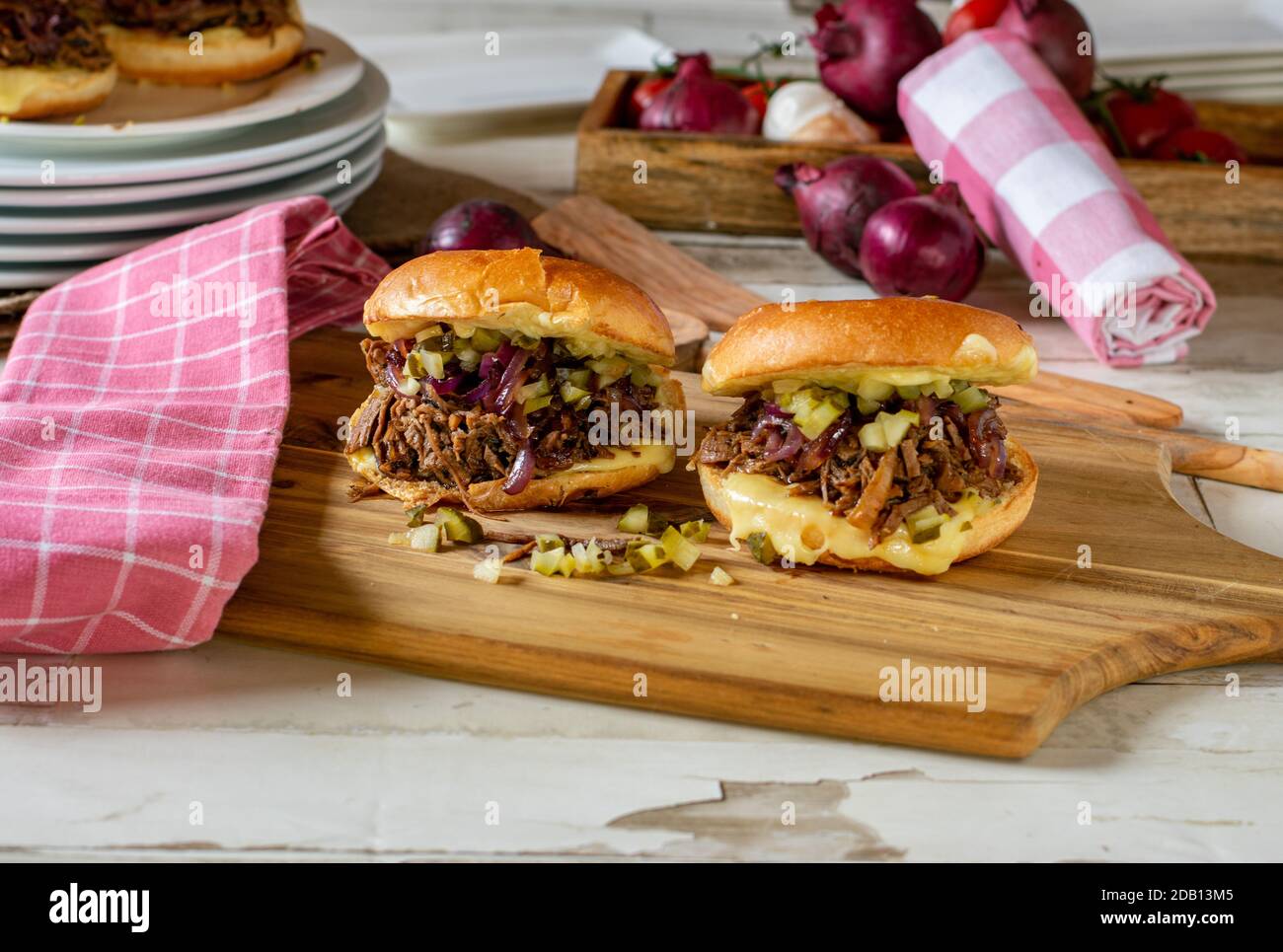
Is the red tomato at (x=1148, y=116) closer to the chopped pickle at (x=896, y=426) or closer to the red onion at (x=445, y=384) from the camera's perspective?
the chopped pickle at (x=896, y=426)

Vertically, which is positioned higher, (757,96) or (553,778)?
(757,96)

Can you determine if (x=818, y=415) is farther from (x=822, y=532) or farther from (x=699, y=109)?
(x=699, y=109)

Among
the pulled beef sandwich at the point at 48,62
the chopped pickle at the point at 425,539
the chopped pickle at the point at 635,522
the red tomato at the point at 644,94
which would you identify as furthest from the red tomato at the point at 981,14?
the chopped pickle at the point at 425,539

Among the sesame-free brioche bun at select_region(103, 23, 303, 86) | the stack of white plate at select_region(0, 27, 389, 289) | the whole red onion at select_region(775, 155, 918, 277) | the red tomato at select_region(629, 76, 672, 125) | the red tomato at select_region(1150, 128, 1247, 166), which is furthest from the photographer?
→ the red tomato at select_region(629, 76, 672, 125)

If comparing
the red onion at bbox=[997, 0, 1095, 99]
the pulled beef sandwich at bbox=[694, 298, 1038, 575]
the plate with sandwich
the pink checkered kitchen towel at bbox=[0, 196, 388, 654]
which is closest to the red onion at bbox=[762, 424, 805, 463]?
the pulled beef sandwich at bbox=[694, 298, 1038, 575]

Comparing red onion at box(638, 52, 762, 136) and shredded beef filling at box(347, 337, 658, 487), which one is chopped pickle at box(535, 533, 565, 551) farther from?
red onion at box(638, 52, 762, 136)

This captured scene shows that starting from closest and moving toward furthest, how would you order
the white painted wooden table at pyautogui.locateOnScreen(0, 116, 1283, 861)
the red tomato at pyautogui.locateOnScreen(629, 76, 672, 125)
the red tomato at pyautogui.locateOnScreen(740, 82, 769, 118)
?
the white painted wooden table at pyautogui.locateOnScreen(0, 116, 1283, 861), the red tomato at pyautogui.locateOnScreen(629, 76, 672, 125), the red tomato at pyautogui.locateOnScreen(740, 82, 769, 118)

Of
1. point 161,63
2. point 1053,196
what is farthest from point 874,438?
point 161,63
